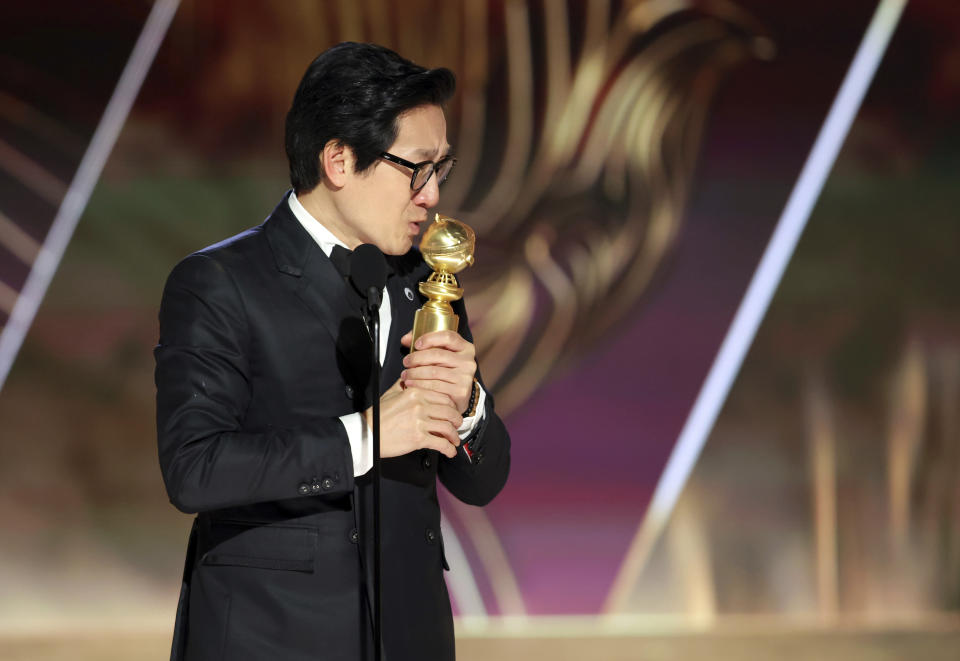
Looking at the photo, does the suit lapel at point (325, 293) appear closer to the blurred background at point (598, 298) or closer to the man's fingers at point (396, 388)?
the man's fingers at point (396, 388)

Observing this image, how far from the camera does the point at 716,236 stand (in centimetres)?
387

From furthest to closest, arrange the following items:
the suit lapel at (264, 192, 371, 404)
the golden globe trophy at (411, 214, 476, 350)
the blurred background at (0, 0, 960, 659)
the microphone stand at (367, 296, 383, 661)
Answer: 1. the blurred background at (0, 0, 960, 659)
2. the suit lapel at (264, 192, 371, 404)
3. the golden globe trophy at (411, 214, 476, 350)
4. the microphone stand at (367, 296, 383, 661)

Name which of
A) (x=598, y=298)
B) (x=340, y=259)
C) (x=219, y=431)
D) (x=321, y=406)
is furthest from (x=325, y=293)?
(x=598, y=298)

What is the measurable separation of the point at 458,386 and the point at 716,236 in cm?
260

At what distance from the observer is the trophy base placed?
4.77 feet

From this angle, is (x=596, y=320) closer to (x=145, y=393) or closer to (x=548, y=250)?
(x=548, y=250)

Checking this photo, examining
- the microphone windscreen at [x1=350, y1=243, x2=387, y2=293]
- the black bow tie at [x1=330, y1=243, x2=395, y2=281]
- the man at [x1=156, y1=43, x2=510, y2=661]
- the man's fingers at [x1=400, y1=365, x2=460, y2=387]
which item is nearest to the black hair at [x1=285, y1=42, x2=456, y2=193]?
the man at [x1=156, y1=43, x2=510, y2=661]

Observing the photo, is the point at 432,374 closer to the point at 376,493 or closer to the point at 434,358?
the point at 434,358

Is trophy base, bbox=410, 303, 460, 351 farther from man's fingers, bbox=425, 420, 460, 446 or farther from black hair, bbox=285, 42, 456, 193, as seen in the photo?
black hair, bbox=285, 42, 456, 193

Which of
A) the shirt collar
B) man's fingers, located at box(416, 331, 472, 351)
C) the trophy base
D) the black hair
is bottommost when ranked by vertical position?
man's fingers, located at box(416, 331, 472, 351)

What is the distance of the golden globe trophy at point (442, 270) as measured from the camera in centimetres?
146

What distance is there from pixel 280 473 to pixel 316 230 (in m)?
0.43

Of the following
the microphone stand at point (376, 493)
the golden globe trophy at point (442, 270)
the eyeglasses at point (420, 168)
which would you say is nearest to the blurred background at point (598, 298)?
the eyeglasses at point (420, 168)

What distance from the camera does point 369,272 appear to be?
4.60 feet
